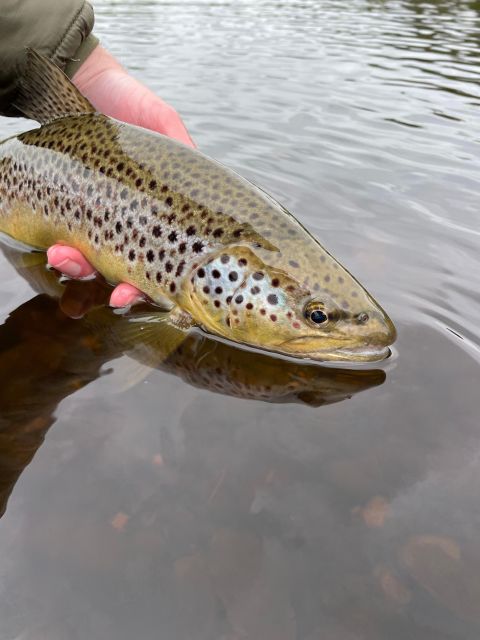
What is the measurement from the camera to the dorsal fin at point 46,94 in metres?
4.04

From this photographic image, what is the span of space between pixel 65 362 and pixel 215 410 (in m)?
1.05

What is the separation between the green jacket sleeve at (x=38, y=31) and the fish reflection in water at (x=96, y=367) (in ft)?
6.97

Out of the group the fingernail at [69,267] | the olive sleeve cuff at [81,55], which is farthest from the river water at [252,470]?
the olive sleeve cuff at [81,55]

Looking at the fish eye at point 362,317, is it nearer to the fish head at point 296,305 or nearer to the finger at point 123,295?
the fish head at point 296,305

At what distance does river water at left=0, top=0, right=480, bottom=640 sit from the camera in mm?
2027

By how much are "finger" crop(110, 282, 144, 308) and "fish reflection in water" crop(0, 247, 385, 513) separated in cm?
10

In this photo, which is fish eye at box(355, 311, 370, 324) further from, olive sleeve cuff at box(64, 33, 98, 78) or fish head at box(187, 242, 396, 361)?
olive sleeve cuff at box(64, 33, 98, 78)

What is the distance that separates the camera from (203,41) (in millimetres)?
16375

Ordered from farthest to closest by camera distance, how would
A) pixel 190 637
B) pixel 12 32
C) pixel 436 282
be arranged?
pixel 12 32, pixel 436 282, pixel 190 637

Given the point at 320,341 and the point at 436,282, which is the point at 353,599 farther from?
the point at 436,282

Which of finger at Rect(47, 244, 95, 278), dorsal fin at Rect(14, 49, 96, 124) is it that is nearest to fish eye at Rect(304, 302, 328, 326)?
finger at Rect(47, 244, 95, 278)

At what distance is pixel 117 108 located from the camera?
495 cm

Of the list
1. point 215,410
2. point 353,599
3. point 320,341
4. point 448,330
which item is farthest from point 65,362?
point 448,330

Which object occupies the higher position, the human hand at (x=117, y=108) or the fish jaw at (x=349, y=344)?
the human hand at (x=117, y=108)
